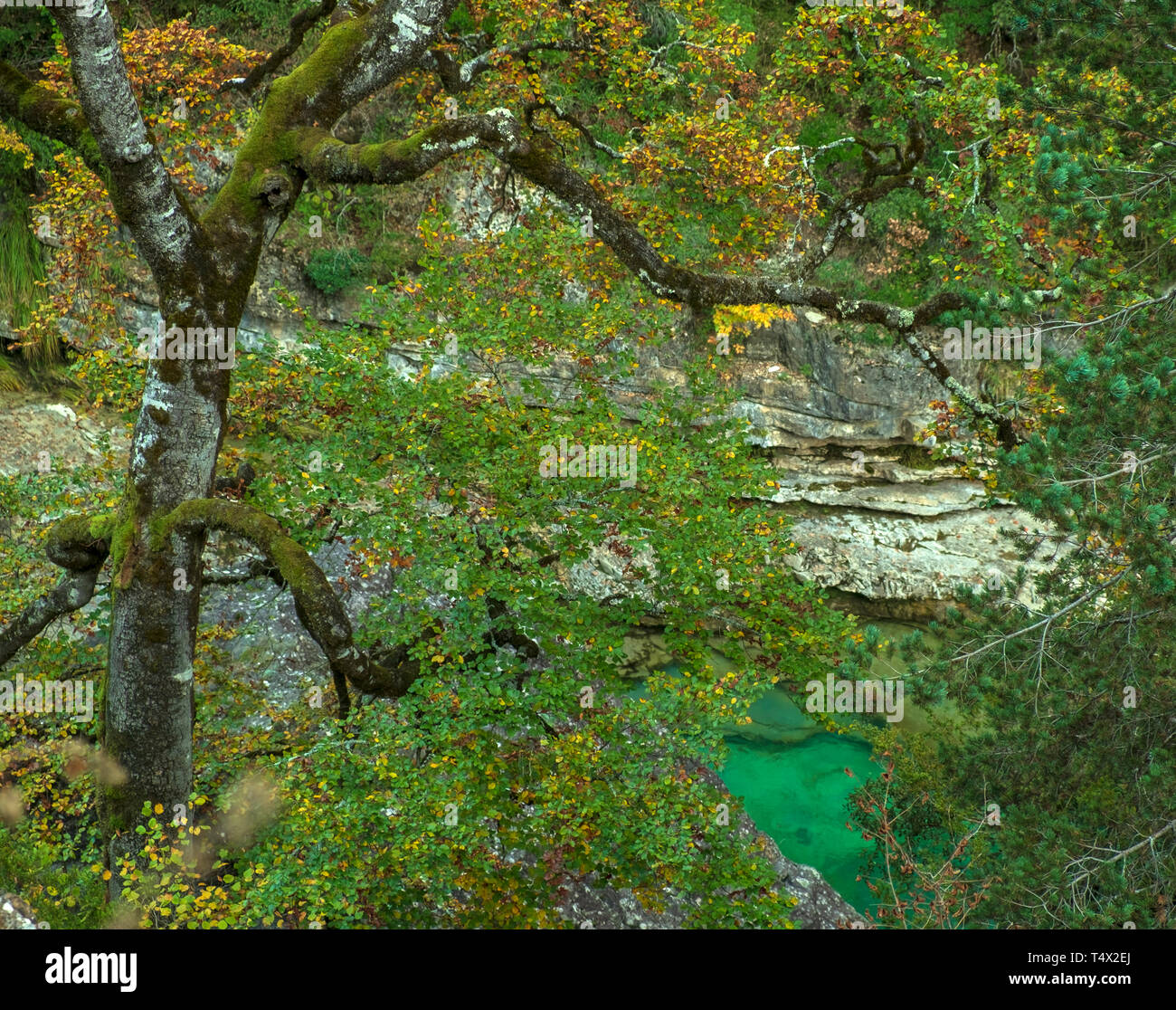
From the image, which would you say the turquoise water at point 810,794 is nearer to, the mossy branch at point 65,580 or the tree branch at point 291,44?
the mossy branch at point 65,580

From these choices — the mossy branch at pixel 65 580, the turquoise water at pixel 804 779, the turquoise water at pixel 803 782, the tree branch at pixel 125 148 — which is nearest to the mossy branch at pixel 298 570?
the mossy branch at pixel 65 580

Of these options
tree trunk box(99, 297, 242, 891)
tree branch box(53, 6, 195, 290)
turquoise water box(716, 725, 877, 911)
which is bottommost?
turquoise water box(716, 725, 877, 911)

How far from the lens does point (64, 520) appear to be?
7293 millimetres

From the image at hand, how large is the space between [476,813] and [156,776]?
9.30ft

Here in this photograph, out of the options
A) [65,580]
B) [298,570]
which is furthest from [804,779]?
[65,580]

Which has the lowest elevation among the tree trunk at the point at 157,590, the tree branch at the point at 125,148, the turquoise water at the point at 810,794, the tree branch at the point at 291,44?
the turquoise water at the point at 810,794

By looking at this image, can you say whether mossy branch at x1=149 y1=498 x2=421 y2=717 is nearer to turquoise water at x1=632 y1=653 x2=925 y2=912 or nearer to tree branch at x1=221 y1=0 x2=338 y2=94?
tree branch at x1=221 y1=0 x2=338 y2=94

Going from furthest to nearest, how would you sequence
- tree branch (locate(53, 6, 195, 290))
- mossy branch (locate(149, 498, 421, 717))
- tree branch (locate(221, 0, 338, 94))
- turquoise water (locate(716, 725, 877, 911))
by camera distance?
1. turquoise water (locate(716, 725, 877, 911))
2. tree branch (locate(221, 0, 338, 94))
3. mossy branch (locate(149, 498, 421, 717))
4. tree branch (locate(53, 6, 195, 290))

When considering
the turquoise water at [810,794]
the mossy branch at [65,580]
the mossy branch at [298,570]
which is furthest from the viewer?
the turquoise water at [810,794]

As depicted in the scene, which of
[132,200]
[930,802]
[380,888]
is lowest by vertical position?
[930,802]

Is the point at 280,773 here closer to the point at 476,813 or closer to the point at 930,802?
the point at 476,813

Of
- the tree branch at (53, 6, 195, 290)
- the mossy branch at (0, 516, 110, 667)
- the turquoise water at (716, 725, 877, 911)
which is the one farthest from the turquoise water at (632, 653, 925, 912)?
the tree branch at (53, 6, 195, 290)

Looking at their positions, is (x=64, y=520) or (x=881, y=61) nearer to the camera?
(x=64, y=520)
